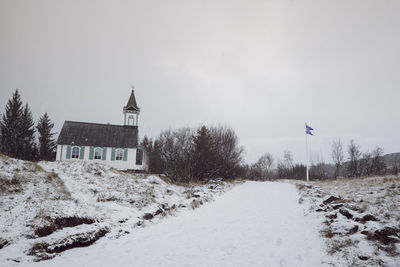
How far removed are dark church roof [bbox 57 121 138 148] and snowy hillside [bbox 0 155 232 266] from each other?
20270 mm

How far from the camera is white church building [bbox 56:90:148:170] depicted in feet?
95.6

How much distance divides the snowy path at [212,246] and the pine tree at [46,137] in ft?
148

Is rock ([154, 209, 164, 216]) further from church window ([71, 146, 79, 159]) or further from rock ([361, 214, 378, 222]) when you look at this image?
church window ([71, 146, 79, 159])

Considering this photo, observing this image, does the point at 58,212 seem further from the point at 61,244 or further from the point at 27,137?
the point at 27,137

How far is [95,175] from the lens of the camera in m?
13.7

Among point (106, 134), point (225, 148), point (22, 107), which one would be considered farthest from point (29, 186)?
point (22, 107)

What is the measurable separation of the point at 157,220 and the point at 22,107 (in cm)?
4680

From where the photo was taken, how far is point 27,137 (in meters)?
38.2

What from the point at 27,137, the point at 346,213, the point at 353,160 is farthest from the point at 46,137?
the point at 353,160

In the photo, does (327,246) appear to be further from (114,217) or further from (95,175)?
(95,175)

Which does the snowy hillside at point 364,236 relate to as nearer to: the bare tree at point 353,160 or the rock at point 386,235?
the rock at point 386,235

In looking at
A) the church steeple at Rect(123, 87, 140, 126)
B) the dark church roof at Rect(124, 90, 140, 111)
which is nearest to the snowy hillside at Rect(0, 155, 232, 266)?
the church steeple at Rect(123, 87, 140, 126)

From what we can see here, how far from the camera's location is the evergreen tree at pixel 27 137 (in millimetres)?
36469

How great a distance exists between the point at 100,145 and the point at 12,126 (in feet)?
68.9
